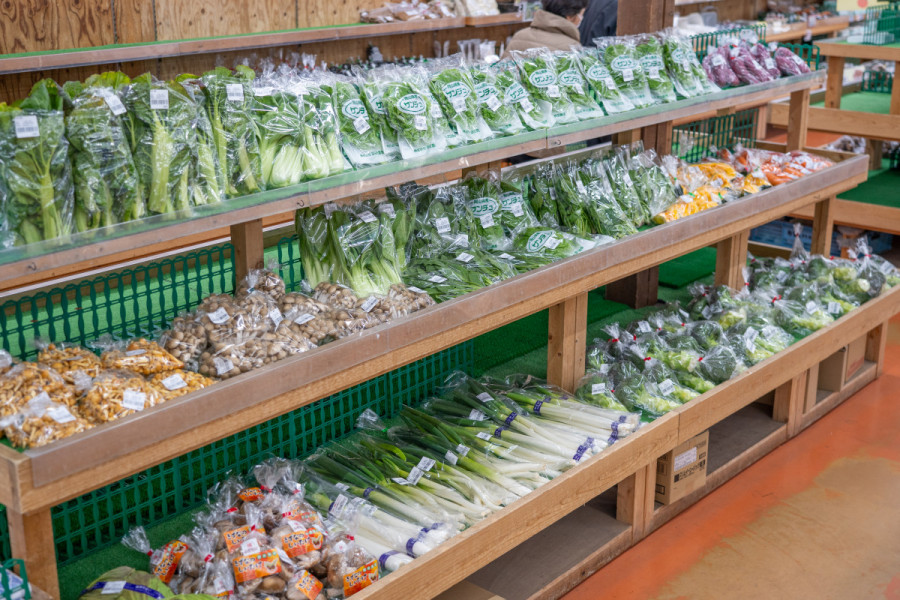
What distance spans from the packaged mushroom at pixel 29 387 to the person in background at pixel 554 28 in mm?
3449

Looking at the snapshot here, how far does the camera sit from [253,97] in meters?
2.36

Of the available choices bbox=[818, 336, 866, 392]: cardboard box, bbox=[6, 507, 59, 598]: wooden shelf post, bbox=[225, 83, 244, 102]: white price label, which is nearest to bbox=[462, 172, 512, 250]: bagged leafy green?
bbox=[225, 83, 244, 102]: white price label

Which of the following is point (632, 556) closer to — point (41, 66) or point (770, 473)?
point (770, 473)

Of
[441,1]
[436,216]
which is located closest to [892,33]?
[441,1]

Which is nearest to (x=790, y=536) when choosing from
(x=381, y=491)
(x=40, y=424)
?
(x=381, y=491)

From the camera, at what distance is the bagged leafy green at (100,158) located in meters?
1.97

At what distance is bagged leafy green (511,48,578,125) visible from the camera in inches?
123

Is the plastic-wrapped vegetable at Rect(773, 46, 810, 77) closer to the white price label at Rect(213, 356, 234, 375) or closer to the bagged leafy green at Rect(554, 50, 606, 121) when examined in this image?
the bagged leafy green at Rect(554, 50, 606, 121)

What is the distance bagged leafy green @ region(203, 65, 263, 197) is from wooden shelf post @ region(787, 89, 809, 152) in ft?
10.6

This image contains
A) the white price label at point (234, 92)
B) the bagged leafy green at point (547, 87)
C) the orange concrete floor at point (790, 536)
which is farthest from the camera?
the bagged leafy green at point (547, 87)

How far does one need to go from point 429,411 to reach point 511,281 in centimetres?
68

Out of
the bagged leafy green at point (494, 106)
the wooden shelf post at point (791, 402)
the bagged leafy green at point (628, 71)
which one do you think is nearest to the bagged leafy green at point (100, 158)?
the bagged leafy green at point (494, 106)

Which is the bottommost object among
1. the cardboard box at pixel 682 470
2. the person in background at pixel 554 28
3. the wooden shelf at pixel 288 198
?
the cardboard box at pixel 682 470

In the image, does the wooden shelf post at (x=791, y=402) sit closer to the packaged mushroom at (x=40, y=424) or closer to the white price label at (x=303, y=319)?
the white price label at (x=303, y=319)
